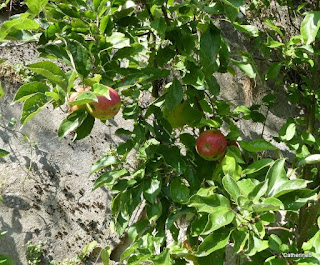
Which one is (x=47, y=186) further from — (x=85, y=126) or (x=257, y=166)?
(x=257, y=166)

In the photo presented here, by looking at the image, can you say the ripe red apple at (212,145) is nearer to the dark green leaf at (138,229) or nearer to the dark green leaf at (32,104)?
the dark green leaf at (138,229)

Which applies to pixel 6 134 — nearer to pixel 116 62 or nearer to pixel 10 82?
pixel 10 82

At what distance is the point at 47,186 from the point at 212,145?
115cm

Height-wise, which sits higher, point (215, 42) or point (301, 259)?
point (215, 42)

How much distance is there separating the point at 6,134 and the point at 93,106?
1.27m

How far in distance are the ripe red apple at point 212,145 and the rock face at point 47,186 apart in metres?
0.89

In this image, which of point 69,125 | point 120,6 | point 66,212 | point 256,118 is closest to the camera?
point 69,125

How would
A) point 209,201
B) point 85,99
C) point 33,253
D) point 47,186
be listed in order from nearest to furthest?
point 85,99
point 209,201
point 33,253
point 47,186

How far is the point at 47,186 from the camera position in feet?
7.36

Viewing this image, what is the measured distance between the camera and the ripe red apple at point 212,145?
1453 millimetres

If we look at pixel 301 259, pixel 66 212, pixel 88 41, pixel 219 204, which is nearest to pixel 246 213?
pixel 219 204

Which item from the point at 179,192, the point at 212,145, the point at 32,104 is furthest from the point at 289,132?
the point at 32,104

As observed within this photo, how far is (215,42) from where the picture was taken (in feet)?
4.16

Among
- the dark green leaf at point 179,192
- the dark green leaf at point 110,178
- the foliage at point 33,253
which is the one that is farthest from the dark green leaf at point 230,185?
the foliage at point 33,253
